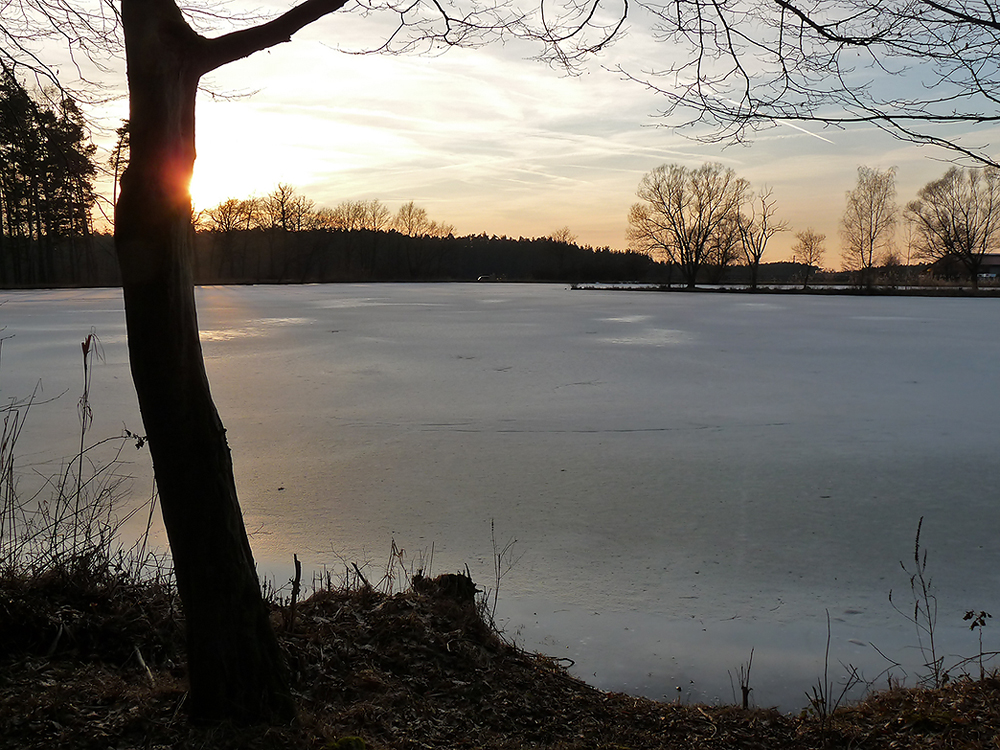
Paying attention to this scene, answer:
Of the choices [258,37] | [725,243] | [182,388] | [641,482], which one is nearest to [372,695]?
[182,388]

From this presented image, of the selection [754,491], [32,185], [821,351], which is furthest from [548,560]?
[821,351]

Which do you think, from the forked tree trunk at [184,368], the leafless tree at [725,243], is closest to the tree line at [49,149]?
the forked tree trunk at [184,368]

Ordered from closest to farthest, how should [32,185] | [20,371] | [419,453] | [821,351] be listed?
[32,185] < [419,453] < [20,371] < [821,351]

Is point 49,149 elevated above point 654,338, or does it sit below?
above

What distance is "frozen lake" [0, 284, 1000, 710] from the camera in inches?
119

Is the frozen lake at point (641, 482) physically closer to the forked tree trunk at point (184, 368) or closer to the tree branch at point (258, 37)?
the forked tree trunk at point (184, 368)

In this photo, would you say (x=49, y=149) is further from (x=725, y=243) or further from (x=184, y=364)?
(x=725, y=243)

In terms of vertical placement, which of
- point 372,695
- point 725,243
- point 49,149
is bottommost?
point 372,695

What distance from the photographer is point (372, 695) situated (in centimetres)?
220

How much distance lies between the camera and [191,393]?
6.08 feet

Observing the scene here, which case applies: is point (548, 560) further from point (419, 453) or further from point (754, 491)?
point (419, 453)

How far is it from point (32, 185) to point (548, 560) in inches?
119

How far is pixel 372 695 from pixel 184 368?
110 cm

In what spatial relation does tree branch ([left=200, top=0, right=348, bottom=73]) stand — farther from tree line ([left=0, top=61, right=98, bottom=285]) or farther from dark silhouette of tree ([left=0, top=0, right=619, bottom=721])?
tree line ([left=0, top=61, right=98, bottom=285])
